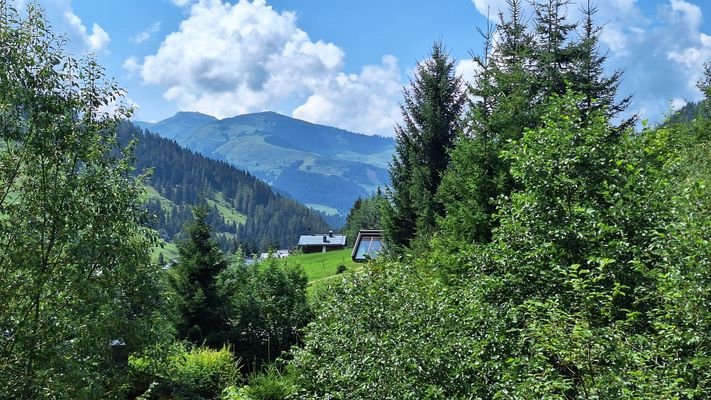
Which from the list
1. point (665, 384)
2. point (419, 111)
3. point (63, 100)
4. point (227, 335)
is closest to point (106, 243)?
point (63, 100)

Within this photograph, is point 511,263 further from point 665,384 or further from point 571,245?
point 665,384

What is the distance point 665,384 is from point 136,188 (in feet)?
24.0

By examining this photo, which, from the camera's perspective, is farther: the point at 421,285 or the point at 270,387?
the point at 270,387

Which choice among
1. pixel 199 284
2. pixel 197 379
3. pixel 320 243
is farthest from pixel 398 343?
pixel 320 243

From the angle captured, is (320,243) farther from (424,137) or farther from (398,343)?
(398,343)

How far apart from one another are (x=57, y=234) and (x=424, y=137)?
18553 millimetres

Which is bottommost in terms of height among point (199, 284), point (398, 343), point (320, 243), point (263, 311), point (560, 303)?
point (263, 311)

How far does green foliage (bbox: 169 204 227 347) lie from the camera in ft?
56.7

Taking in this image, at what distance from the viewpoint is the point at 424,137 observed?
2314 cm

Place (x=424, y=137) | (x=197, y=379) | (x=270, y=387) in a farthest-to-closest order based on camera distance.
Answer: (x=424, y=137) → (x=197, y=379) → (x=270, y=387)

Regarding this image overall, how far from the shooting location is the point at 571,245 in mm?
8023

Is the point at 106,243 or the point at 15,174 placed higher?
the point at 15,174

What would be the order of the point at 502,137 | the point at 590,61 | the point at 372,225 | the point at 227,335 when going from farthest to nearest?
the point at 372,225, the point at 590,61, the point at 227,335, the point at 502,137

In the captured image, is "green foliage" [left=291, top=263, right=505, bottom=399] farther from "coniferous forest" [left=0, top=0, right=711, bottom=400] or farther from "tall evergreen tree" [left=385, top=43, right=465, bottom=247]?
"tall evergreen tree" [left=385, top=43, right=465, bottom=247]
